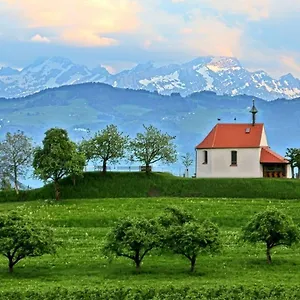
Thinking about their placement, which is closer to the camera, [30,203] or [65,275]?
[65,275]

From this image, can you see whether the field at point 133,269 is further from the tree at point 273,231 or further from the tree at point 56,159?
the tree at point 56,159

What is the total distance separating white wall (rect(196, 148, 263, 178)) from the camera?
84562 millimetres

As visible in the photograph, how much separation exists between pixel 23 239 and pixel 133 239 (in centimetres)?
591

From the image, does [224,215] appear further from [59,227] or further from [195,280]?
[195,280]

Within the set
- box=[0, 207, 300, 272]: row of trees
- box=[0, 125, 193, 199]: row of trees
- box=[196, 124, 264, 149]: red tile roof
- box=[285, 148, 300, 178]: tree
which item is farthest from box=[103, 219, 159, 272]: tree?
box=[196, 124, 264, 149]: red tile roof

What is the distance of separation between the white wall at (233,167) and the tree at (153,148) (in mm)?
5361

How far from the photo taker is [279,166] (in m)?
84.4

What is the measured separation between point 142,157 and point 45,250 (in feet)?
153

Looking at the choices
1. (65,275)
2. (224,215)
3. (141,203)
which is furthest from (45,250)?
(141,203)

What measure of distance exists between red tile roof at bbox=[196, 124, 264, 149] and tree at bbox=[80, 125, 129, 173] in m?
11.5

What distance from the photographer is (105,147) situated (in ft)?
266

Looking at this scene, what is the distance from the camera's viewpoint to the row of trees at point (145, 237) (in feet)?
119

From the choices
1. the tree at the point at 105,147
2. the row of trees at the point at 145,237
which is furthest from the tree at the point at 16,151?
the row of trees at the point at 145,237

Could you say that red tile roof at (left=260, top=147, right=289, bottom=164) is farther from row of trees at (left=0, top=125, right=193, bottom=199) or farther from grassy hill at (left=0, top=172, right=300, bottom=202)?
row of trees at (left=0, top=125, right=193, bottom=199)
